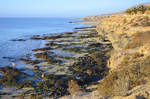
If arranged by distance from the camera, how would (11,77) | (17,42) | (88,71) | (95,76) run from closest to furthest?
(95,76) < (11,77) < (88,71) < (17,42)

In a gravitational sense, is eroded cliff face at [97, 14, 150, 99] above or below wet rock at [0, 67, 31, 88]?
above

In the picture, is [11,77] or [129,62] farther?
[11,77]

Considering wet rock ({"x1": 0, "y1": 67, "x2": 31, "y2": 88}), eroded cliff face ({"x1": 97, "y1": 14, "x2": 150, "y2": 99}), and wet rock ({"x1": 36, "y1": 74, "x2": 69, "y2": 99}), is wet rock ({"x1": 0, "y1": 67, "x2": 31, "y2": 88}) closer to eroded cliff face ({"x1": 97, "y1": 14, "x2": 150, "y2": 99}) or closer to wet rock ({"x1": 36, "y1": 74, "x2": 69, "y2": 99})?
wet rock ({"x1": 36, "y1": 74, "x2": 69, "y2": 99})

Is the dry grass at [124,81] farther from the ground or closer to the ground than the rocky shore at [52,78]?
farther from the ground

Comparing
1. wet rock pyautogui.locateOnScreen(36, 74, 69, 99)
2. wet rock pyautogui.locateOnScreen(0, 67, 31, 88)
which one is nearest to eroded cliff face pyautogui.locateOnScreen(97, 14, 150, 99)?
wet rock pyautogui.locateOnScreen(36, 74, 69, 99)

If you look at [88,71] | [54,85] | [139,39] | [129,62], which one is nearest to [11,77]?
[54,85]

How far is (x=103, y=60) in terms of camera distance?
1435cm

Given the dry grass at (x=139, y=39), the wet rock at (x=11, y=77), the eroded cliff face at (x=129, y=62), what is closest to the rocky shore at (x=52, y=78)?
the wet rock at (x=11, y=77)

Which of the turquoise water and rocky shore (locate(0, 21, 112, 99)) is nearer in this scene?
rocky shore (locate(0, 21, 112, 99))

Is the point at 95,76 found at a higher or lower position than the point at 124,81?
lower

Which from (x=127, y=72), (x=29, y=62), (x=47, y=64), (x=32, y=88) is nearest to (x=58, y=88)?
(x=32, y=88)

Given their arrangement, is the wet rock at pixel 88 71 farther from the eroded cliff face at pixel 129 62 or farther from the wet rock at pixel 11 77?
the wet rock at pixel 11 77

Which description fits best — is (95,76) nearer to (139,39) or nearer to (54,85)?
(54,85)

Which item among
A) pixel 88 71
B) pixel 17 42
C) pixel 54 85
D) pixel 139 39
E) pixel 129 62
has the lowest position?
pixel 54 85
